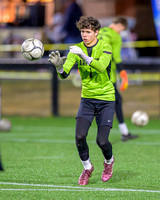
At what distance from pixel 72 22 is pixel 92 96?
1479cm

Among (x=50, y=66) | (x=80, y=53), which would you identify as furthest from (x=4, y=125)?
(x=80, y=53)

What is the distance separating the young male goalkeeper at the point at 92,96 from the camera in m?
7.89

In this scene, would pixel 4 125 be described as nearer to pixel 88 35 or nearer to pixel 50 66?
pixel 50 66

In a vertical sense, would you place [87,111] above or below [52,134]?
above

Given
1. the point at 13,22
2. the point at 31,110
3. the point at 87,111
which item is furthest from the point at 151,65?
the point at 87,111

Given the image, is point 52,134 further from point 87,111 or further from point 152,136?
point 87,111

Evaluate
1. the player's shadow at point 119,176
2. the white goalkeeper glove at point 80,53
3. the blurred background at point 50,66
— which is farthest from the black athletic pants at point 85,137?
the blurred background at point 50,66

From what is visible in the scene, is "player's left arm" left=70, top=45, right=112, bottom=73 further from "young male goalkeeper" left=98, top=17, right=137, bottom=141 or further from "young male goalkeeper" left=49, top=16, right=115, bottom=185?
"young male goalkeeper" left=98, top=17, right=137, bottom=141

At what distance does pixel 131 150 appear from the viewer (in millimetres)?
11242

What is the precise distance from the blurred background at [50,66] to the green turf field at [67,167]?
381cm

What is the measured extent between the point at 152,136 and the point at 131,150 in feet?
7.81

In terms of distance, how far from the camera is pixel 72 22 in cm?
2261

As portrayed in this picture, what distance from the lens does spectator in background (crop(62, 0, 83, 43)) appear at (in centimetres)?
2238

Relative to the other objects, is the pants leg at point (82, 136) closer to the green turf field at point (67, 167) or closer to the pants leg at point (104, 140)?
the pants leg at point (104, 140)
